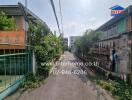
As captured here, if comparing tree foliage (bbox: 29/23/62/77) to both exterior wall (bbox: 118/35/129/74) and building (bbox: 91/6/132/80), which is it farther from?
exterior wall (bbox: 118/35/129/74)

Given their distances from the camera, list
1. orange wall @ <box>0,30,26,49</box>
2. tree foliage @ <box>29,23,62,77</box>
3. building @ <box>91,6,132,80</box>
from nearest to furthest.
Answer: building @ <box>91,6,132,80</box> < orange wall @ <box>0,30,26,49</box> < tree foliage @ <box>29,23,62,77</box>

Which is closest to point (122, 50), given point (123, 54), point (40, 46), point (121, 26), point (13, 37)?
point (123, 54)

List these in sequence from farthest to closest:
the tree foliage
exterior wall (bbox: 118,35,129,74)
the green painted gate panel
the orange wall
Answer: the green painted gate panel → the tree foliage → the orange wall → exterior wall (bbox: 118,35,129,74)

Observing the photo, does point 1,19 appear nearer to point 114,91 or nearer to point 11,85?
point 11,85

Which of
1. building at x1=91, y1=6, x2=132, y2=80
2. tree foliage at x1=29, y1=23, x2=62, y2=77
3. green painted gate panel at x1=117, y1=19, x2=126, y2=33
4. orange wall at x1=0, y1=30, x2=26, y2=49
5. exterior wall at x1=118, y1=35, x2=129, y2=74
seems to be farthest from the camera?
green painted gate panel at x1=117, y1=19, x2=126, y2=33

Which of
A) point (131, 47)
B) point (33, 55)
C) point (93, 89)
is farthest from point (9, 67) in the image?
point (131, 47)

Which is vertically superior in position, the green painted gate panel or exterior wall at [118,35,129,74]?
the green painted gate panel

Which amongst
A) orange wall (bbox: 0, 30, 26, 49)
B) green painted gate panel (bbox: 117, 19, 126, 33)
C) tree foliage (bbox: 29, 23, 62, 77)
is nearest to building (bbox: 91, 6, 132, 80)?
green painted gate panel (bbox: 117, 19, 126, 33)

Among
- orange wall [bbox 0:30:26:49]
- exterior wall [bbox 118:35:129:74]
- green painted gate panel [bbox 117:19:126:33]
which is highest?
green painted gate panel [bbox 117:19:126:33]

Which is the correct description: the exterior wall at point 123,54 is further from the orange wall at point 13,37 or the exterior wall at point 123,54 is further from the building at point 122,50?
the orange wall at point 13,37

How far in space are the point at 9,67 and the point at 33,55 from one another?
5.84 ft

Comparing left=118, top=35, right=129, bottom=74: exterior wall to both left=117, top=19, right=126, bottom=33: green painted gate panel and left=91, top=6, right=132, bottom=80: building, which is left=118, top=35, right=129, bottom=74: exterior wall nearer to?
left=91, top=6, right=132, bottom=80: building

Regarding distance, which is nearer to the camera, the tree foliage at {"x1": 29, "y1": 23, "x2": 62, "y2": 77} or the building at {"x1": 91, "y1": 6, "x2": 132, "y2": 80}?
the building at {"x1": 91, "y1": 6, "x2": 132, "y2": 80}

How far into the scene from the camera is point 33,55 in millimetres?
11406
